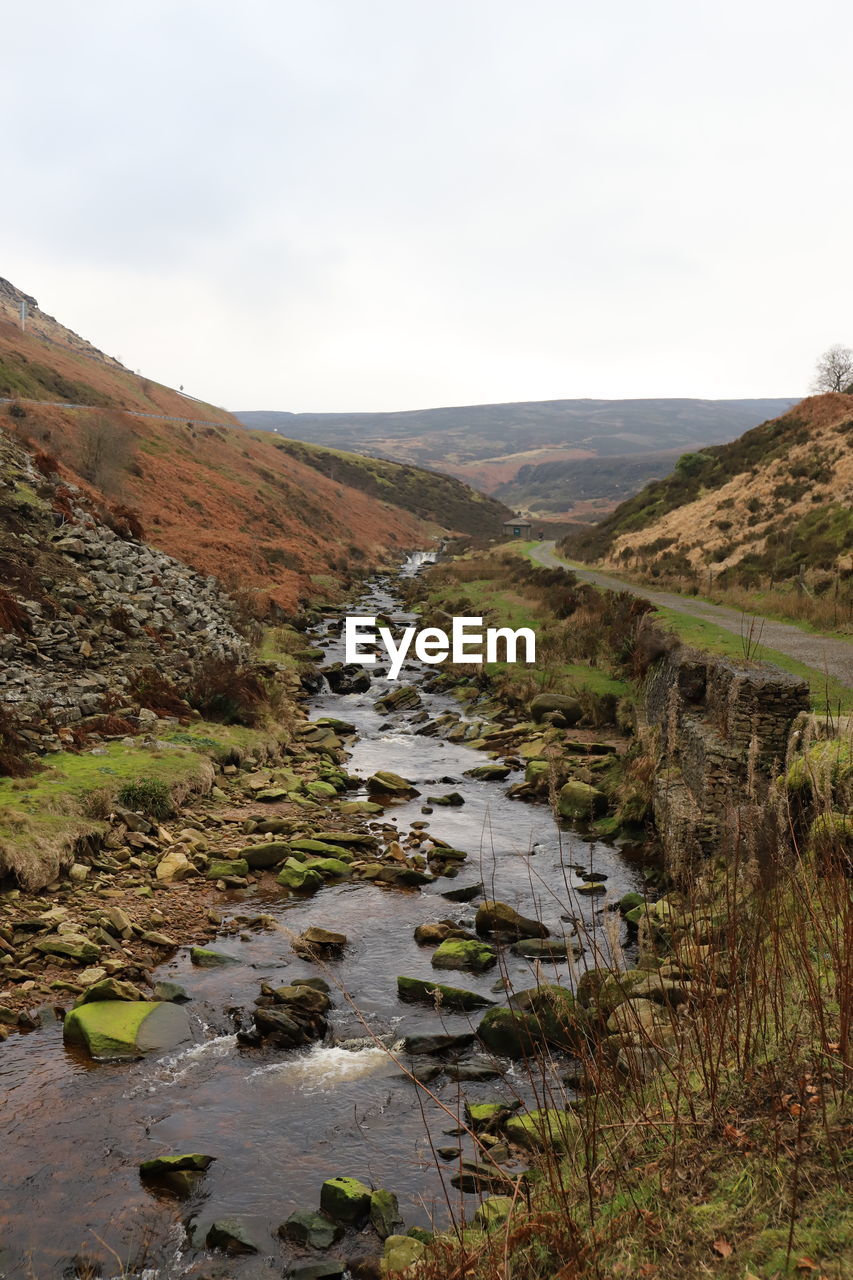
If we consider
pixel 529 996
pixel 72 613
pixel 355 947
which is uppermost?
pixel 72 613

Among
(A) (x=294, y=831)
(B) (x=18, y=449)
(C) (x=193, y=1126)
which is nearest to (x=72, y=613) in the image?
(A) (x=294, y=831)

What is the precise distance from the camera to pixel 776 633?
64.2 feet

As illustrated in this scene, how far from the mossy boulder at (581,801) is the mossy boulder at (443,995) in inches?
259

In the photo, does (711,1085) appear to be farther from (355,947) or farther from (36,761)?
(36,761)

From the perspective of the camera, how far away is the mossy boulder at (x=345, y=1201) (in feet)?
20.7

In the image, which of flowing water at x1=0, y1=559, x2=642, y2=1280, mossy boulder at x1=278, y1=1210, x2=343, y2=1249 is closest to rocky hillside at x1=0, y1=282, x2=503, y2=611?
flowing water at x1=0, y1=559, x2=642, y2=1280

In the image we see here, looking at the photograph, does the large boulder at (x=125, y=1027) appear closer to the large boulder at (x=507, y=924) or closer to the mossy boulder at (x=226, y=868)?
the mossy boulder at (x=226, y=868)

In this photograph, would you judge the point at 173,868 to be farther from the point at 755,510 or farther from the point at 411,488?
the point at 411,488

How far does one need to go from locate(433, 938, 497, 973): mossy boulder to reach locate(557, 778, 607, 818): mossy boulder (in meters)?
5.50

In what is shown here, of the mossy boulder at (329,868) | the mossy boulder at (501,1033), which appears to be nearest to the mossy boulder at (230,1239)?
the mossy boulder at (501,1033)

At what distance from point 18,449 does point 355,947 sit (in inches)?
915

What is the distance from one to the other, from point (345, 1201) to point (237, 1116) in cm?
171

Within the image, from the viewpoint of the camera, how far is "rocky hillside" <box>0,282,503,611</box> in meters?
39.0

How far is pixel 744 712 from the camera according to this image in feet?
39.8
